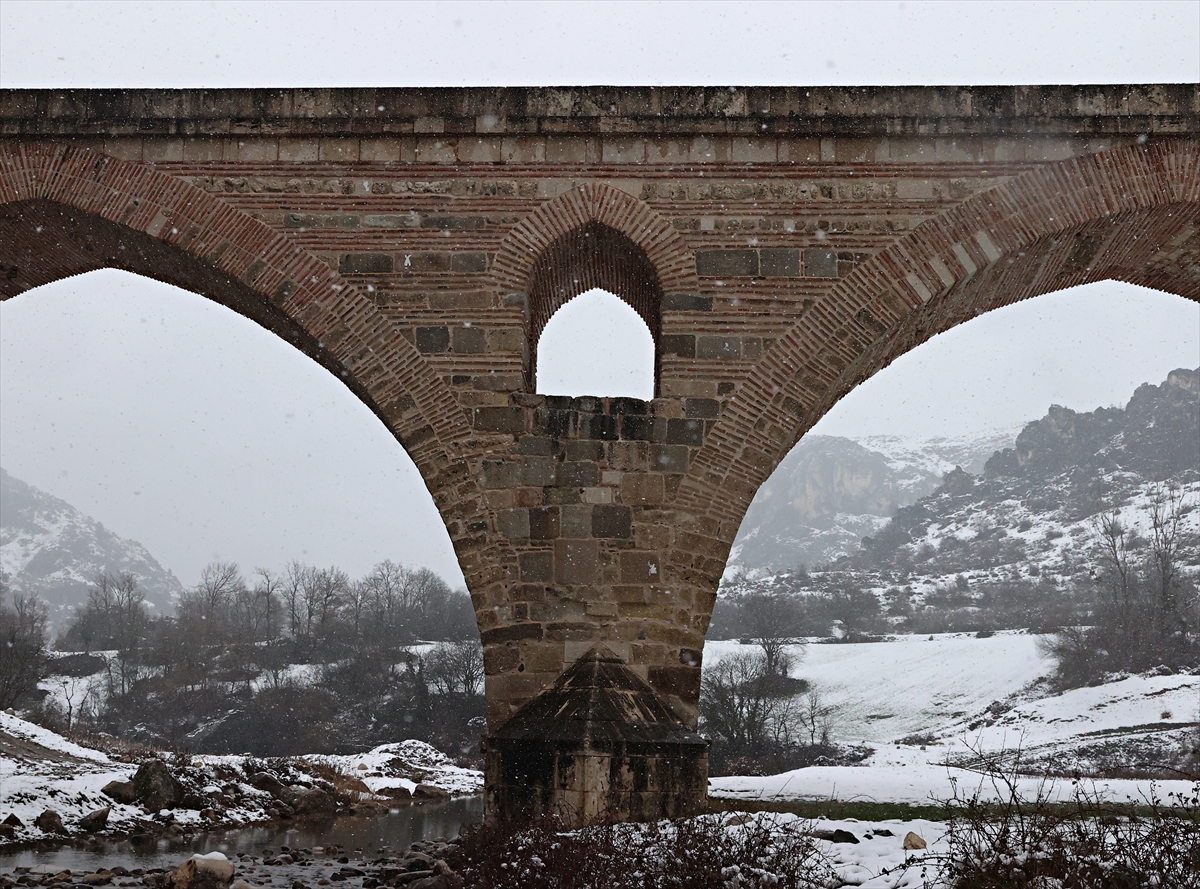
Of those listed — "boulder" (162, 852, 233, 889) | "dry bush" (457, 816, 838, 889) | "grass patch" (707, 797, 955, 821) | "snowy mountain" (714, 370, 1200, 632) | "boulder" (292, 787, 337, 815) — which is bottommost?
"boulder" (292, 787, 337, 815)

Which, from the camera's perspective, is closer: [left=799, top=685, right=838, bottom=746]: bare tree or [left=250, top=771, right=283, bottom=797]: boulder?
[left=250, top=771, right=283, bottom=797]: boulder

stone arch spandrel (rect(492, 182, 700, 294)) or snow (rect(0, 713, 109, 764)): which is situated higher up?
stone arch spandrel (rect(492, 182, 700, 294))

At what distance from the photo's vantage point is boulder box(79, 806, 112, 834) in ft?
39.7

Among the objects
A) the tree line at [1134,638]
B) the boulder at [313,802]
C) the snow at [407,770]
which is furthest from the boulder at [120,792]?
the tree line at [1134,638]

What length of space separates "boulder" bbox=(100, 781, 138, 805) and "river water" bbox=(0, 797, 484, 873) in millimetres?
995

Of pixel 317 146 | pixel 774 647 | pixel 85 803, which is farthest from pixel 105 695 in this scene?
pixel 317 146

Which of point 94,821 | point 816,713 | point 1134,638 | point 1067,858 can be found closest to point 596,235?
point 1067,858

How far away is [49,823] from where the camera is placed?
1162cm

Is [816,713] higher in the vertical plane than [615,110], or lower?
lower

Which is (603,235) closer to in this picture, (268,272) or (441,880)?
(268,272)

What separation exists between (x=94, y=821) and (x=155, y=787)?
53.8 inches

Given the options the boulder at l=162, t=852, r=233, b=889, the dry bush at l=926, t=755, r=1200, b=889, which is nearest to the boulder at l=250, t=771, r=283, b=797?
the boulder at l=162, t=852, r=233, b=889

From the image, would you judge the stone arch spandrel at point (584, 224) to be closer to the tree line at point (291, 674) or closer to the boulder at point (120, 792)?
the boulder at point (120, 792)

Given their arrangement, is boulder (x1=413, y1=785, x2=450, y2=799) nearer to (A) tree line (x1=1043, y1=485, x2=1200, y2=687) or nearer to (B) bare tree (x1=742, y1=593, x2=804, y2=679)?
(B) bare tree (x1=742, y1=593, x2=804, y2=679)
